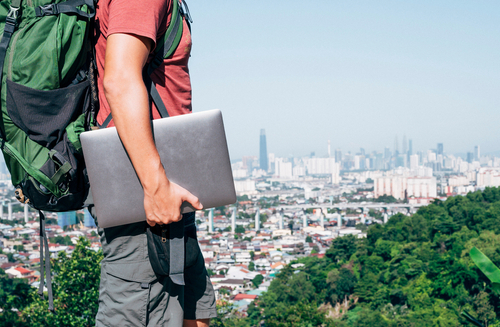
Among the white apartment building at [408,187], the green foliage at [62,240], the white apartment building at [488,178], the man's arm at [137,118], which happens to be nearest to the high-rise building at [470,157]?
the white apartment building at [488,178]

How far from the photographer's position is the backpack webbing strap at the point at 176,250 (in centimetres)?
70

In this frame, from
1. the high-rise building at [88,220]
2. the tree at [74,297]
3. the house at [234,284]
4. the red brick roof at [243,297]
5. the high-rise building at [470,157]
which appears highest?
the tree at [74,297]

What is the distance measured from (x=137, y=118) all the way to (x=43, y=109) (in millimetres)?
156

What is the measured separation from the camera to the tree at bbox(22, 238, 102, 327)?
612 centimetres


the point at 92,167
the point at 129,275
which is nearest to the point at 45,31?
the point at 92,167

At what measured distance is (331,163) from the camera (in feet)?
271

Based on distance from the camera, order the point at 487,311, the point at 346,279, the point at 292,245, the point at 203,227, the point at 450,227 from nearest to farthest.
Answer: the point at 487,311 → the point at 346,279 → the point at 450,227 → the point at 292,245 → the point at 203,227

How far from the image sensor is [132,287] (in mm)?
722

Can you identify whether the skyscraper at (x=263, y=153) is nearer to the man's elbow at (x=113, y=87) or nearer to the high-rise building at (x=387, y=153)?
the high-rise building at (x=387, y=153)

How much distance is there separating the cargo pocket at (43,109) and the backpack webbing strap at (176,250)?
0.74 feet

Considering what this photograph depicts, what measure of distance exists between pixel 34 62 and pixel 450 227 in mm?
19895

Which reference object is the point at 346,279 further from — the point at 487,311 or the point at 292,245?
the point at 292,245

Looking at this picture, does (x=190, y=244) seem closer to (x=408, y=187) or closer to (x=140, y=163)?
(x=140, y=163)

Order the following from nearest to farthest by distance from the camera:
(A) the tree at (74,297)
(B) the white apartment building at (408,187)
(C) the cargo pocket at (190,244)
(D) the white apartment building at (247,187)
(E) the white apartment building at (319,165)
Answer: (C) the cargo pocket at (190,244), (A) the tree at (74,297), (B) the white apartment building at (408,187), (D) the white apartment building at (247,187), (E) the white apartment building at (319,165)
